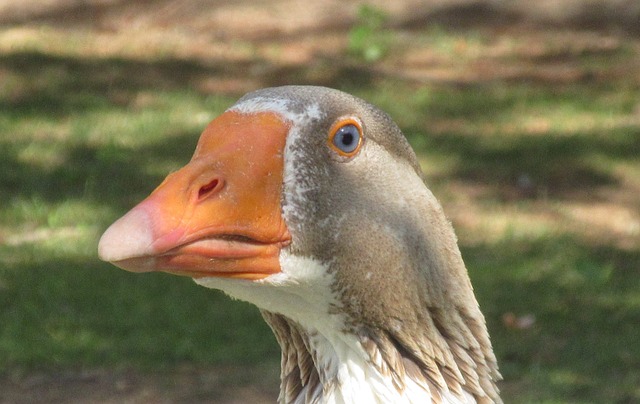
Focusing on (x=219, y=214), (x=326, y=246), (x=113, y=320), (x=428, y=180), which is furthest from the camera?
(x=428, y=180)

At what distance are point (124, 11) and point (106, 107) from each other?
1597 millimetres

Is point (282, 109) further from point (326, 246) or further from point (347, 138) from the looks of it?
point (326, 246)

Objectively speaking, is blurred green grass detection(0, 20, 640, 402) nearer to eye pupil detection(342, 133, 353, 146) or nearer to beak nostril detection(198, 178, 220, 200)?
eye pupil detection(342, 133, 353, 146)

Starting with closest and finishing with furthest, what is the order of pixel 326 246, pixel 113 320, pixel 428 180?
pixel 326 246 → pixel 113 320 → pixel 428 180

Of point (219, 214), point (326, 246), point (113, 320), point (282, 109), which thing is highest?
point (282, 109)

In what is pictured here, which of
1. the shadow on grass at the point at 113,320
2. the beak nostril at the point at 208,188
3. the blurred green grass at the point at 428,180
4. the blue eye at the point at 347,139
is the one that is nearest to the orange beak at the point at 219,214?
the beak nostril at the point at 208,188

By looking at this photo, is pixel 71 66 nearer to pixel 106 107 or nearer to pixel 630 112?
pixel 106 107

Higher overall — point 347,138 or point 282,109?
point 282,109

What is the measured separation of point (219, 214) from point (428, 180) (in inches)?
220

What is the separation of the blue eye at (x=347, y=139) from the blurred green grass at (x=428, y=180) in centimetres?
289

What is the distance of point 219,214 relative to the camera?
255 centimetres

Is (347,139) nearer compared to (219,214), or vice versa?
(219,214)

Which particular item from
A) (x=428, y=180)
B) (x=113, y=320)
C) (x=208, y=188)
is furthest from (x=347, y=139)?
(x=428, y=180)

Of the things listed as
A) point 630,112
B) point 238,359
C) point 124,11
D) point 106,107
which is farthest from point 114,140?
point 630,112
